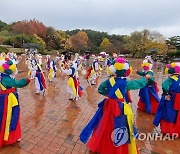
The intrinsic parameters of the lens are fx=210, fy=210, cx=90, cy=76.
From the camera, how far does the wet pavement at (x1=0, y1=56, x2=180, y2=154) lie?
4211 millimetres

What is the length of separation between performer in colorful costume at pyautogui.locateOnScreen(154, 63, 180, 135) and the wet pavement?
1.19 feet

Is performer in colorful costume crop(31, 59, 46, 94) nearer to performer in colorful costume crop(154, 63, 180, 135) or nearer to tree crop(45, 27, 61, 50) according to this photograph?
performer in colorful costume crop(154, 63, 180, 135)

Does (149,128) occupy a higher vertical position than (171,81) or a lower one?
lower

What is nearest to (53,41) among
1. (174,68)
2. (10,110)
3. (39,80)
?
(39,80)

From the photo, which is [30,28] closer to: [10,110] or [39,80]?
[39,80]

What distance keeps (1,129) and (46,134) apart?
1.06m

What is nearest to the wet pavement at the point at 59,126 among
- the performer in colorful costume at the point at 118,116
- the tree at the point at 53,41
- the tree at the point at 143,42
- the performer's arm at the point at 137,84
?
the performer in colorful costume at the point at 118,116

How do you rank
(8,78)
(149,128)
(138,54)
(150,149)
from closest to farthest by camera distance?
1. (8,78)
2. (150,149)
3. (149,128)
4. (138,54)

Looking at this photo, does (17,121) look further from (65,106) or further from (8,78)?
(65,106)

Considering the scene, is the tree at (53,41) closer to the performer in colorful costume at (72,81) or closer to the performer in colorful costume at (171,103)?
the performer in colorful costume at (72,81)

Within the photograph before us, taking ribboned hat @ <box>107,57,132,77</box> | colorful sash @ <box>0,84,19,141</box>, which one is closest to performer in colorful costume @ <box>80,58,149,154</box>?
ribboned hat @ <box>107,57,132,77</box>

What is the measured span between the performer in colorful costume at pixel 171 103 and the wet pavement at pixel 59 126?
0.36 meters

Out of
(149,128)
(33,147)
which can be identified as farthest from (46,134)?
(149,128)

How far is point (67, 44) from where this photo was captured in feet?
150
